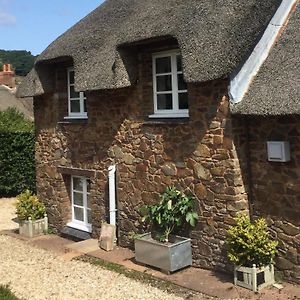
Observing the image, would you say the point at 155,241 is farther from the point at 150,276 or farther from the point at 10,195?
the point at 10,195

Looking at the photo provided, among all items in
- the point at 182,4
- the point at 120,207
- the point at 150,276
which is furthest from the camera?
the point at 120,207

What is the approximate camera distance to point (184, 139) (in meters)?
7.79

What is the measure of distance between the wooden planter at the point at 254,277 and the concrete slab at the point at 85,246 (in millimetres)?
3409

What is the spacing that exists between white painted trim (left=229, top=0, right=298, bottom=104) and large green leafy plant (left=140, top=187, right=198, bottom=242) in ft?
6.29

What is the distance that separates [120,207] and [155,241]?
151 cm

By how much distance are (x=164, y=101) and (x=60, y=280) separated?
11.8ft

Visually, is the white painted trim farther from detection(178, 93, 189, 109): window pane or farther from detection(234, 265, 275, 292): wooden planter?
detection(234, 265, 275, 292): wooden planter

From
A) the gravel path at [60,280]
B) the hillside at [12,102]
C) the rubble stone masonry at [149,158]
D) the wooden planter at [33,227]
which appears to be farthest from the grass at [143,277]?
the hillside at [12,102]

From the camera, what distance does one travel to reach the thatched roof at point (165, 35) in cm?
688

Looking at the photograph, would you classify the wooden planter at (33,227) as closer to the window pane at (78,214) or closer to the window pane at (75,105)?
the window pane at (78,214)

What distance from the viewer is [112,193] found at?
925 cm

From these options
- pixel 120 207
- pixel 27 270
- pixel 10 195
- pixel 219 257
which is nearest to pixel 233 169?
pixel 219 257

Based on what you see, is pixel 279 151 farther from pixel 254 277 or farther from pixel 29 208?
pixel 29 208

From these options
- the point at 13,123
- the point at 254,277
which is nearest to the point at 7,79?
the point at 13,123
